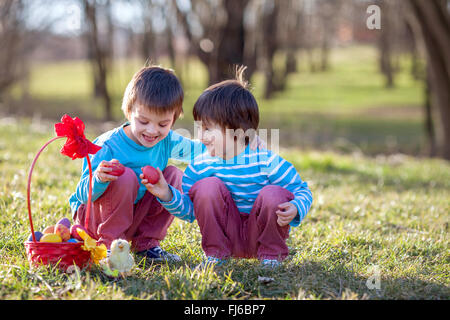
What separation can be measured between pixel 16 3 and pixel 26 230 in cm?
1204

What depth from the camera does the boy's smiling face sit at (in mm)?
2658

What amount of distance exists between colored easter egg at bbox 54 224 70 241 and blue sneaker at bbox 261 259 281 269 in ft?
3.40

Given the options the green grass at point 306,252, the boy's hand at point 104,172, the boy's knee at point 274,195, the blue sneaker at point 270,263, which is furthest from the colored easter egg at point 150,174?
the blue sneaker at point 270,263

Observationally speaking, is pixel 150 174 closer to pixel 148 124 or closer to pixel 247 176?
pixel 148 124

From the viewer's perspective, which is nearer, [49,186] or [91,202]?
[91,202]

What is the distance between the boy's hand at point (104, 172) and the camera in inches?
95.2

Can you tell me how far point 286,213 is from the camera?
2.53 meters

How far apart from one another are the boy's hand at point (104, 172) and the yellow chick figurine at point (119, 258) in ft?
1.07

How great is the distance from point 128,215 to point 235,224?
605 millimetres

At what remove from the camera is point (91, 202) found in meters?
2.63

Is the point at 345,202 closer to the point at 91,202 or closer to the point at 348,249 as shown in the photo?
the point at 348,249

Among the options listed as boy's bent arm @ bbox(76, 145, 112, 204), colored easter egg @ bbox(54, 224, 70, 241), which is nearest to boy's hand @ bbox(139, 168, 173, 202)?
boy's bent arm @ bbox(76, 145, 112, 204)

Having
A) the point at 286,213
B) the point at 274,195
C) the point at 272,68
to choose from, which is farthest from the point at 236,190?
the point at 272,68
